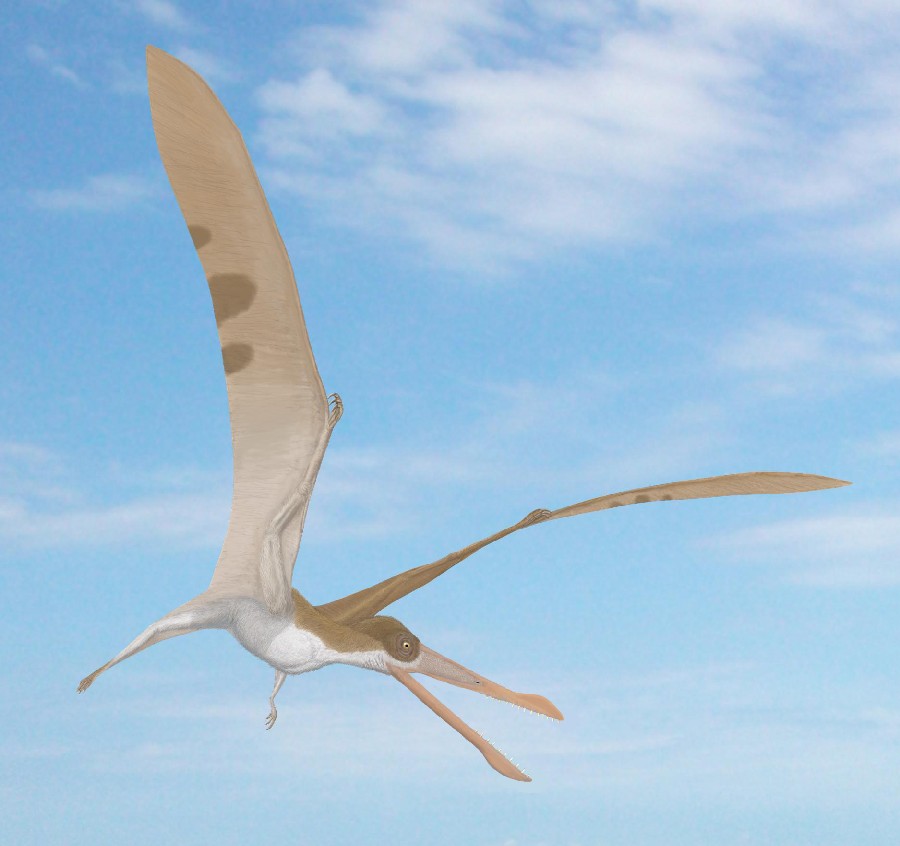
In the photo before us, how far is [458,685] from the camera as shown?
27.8ft

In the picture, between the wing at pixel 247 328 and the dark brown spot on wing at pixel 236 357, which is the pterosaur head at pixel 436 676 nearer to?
the wing at pixel 247 328

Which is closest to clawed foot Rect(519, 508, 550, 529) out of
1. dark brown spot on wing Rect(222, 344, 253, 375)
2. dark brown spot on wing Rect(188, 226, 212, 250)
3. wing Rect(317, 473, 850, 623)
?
wing Rect(317, 473, 850, 623)

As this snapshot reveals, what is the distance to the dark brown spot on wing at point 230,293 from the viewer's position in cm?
713

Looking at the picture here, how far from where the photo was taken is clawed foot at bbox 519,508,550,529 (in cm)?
809

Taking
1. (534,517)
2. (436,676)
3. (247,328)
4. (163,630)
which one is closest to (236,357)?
(247,328)

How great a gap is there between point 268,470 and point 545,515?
1.78 meters

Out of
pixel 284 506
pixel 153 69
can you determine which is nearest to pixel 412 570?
pixel 284 506

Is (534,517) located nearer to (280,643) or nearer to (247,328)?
(280,643)

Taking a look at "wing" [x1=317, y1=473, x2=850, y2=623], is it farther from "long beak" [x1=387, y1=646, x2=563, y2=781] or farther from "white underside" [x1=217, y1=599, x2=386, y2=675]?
"long beak" [x1=387, y1=646, x2=563, y2=781]

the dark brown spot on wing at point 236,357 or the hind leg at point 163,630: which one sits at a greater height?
the dark brown spot on wing at point 236,357

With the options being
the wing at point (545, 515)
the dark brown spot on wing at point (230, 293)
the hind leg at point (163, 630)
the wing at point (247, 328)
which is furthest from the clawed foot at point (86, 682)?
the dark brown spot on wing at point (230, 293)

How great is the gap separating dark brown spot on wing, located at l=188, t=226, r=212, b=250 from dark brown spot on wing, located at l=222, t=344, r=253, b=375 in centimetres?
64

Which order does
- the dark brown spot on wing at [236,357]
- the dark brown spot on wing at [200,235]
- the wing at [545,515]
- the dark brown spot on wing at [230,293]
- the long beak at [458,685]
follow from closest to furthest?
the dark brown spot on wing at [200,235] → the dark brown spot on wing at [230,293] → the dark brown spot on wing at [236,357] → the wing at [545,515] → the long beak at [458,685]

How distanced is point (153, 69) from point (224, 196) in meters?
0.73
